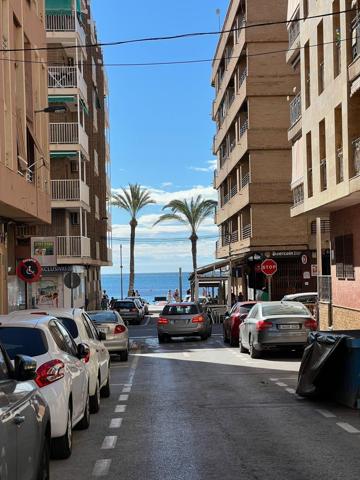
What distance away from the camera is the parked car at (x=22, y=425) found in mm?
4363

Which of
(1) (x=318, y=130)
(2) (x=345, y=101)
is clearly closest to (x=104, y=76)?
(1) (x=318, y=130)

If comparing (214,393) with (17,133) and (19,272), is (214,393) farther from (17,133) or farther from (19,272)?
(17,133)

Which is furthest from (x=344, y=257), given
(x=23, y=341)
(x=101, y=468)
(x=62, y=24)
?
(x=62, y=24)

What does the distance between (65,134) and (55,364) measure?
36120 mm

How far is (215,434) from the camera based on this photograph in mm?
8648

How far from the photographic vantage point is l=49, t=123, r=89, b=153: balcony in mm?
42156

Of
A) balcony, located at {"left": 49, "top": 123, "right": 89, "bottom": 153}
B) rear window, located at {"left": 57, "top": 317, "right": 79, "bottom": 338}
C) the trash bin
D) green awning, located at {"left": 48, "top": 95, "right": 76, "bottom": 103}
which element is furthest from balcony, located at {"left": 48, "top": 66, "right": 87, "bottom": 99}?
the trash bin

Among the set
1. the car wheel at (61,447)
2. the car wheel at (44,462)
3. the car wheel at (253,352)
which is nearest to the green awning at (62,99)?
the car wheel at (253,352)

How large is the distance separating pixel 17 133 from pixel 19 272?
4558 mm

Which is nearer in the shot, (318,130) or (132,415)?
(132,415)

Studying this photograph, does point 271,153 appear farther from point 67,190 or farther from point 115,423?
point 115,423

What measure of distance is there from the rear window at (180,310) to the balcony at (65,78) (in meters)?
18.6

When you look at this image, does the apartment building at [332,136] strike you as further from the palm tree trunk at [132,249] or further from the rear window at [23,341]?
the palm tree trunk at [132,249]

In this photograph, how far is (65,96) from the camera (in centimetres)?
4144
